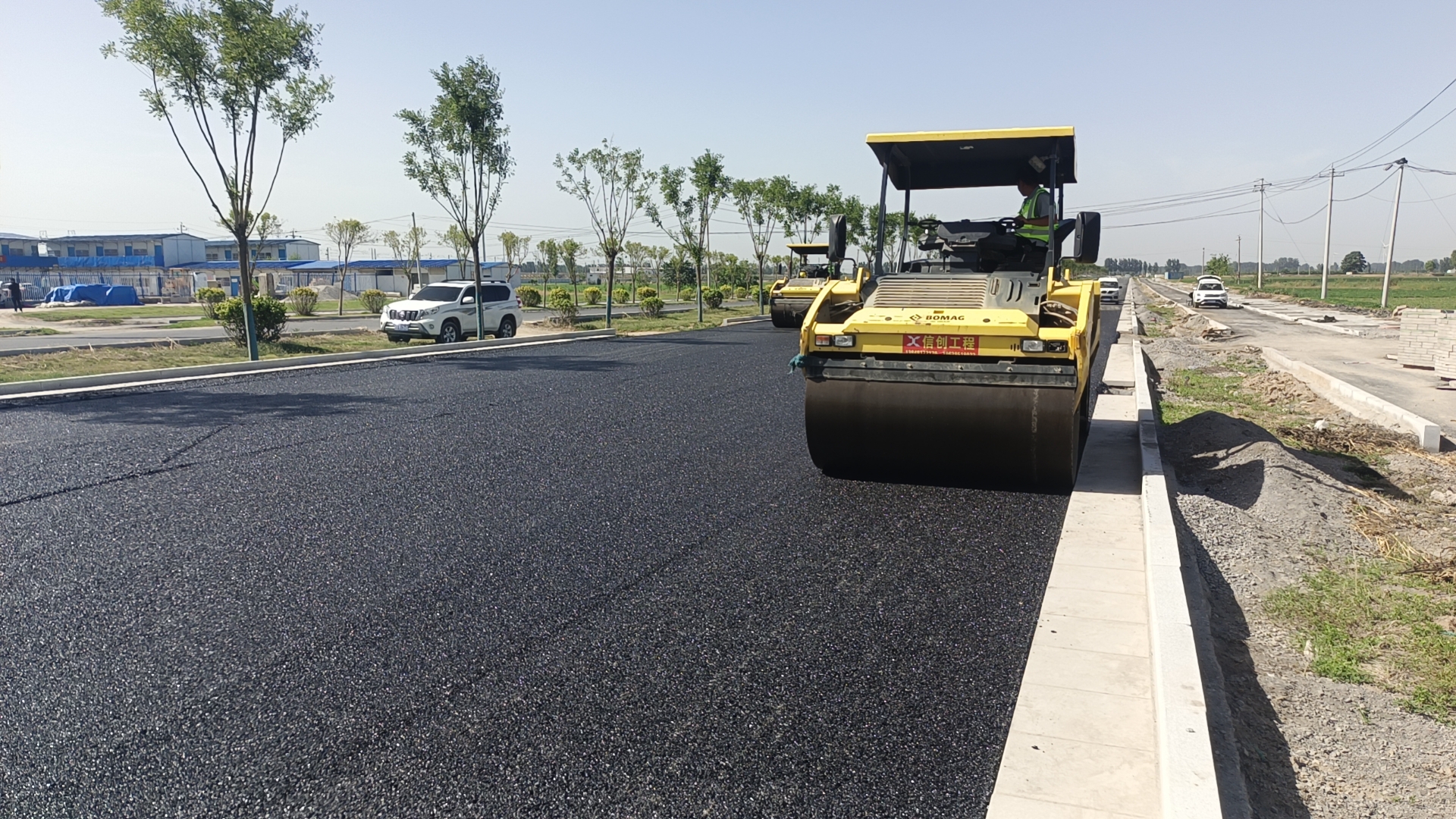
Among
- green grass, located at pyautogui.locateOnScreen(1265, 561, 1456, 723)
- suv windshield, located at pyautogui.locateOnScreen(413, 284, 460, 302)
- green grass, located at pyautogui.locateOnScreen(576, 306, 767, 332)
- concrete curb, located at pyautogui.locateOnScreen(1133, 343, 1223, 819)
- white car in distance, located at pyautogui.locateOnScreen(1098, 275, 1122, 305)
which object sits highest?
white car in distance, located at pyautogui.locateOnScreen(1098, 275, 1122, 305)

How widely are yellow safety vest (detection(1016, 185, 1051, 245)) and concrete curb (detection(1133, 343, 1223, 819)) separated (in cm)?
277

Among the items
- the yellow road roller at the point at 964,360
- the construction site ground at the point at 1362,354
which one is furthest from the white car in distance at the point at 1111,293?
the yellow road roller at the point at 964,360

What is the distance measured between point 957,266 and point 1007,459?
2.25 meters


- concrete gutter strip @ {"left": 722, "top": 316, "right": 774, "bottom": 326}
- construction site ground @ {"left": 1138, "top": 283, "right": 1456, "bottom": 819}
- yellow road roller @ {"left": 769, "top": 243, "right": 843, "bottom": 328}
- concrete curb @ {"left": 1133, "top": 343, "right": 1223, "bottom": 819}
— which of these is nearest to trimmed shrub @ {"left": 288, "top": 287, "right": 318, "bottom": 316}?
concrete gutter strip @ {"left": 722, "top": 316, "right": 774, "bottom": 326}

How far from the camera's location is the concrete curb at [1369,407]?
8.42 metres

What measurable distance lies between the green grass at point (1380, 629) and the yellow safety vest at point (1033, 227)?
10.9 ft

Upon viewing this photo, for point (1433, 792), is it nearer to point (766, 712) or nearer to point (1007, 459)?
point (766, 712)

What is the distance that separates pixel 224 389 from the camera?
12648 mm

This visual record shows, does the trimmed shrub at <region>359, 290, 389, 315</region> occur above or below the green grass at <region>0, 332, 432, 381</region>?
above

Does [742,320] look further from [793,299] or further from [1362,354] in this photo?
[1362,354]

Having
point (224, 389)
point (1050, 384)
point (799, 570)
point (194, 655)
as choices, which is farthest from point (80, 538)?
point (224, 389)

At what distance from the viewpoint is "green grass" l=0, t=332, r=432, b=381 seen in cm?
1465

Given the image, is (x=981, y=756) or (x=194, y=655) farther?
(x=194, y=655)

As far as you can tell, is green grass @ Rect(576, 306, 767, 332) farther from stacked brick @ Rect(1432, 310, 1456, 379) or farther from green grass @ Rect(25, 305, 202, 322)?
stacked brick @ Rect(1432, 310, 1456, 379)
